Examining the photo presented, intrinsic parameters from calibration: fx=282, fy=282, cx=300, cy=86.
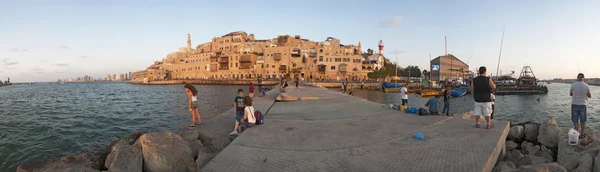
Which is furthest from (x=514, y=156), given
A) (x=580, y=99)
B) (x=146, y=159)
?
(x=146, y=159)

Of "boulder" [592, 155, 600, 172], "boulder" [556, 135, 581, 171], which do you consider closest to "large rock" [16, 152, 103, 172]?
"boulder" [592, 155, 600, 172]

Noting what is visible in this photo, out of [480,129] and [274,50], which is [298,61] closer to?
[274,50]

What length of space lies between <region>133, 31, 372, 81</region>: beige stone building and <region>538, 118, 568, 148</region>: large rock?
267 ft

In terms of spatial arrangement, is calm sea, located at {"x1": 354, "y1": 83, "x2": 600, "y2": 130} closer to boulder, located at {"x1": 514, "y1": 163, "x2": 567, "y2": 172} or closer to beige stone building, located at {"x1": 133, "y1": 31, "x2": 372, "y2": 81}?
boulder, located at {"x1": 514, "y1": 163, "x2": 567, "y2": 172}

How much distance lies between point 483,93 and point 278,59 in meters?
88.6

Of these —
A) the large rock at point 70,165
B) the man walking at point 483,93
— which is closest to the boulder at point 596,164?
the man walking at point 483,93

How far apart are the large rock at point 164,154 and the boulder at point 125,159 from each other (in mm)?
150

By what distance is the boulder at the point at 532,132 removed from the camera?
930 cm

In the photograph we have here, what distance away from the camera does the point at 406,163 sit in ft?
15.1

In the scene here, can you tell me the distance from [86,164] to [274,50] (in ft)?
297

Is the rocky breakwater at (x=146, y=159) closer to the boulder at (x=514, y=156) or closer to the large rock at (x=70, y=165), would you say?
the large rock at (x=70, y=165)

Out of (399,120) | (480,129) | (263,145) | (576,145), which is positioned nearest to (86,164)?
(263,145)

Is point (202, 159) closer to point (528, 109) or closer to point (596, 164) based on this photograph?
point (596, 164)

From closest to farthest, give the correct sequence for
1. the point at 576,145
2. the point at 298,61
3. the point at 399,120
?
the point at 576,145, the point at 399,120, the point at 298,61
